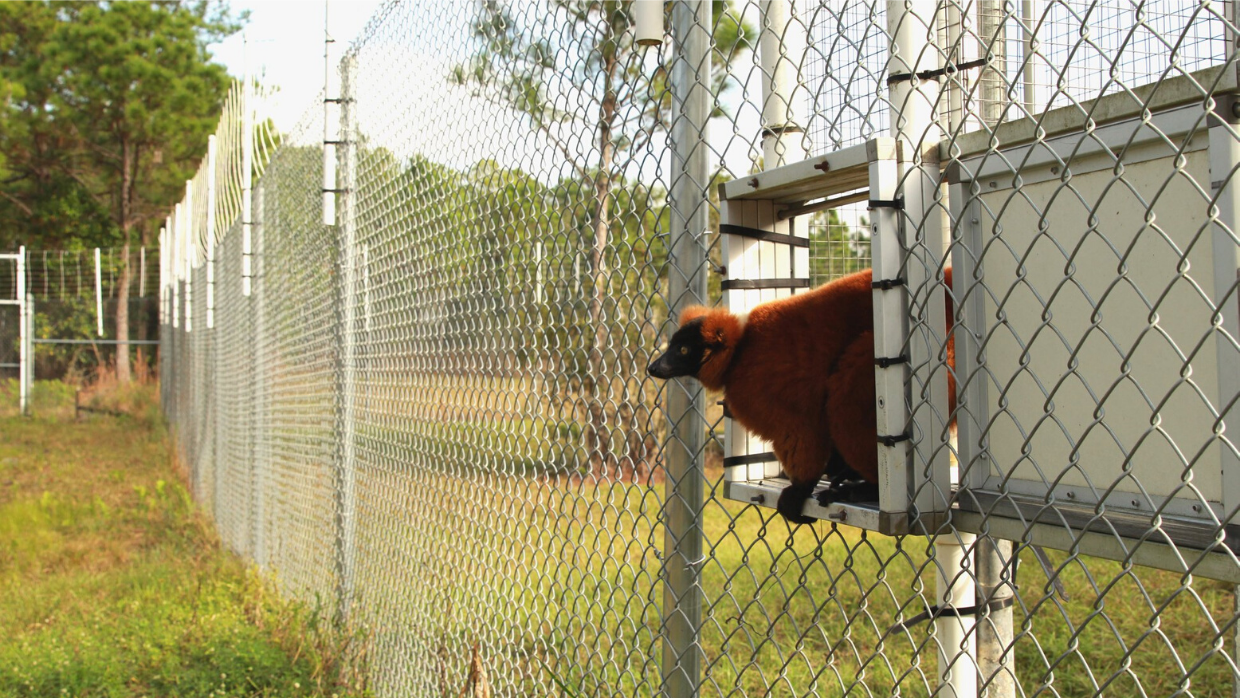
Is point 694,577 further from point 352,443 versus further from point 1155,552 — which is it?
point 352,443

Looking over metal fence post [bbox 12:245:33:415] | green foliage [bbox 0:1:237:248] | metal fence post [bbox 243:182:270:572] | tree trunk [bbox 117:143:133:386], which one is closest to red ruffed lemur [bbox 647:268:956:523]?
metal fence post [bbox 243:182:270:572]

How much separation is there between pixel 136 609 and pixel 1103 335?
629 cm

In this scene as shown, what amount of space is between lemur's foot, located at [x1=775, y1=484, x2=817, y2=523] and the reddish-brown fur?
0.02m

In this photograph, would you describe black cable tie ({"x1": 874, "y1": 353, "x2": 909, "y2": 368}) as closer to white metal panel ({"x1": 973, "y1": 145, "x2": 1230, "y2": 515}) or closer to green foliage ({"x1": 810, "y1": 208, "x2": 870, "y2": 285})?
white metal panel ({"x1": 973, "y1": 145, "x2": 1230, "y2": 515})

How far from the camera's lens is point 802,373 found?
2023 mm

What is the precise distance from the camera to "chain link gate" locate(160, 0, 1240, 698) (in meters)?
1.25

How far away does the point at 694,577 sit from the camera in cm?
210

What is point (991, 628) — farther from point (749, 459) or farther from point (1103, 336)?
point (1103, 336)

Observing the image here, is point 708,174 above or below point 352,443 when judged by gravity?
above

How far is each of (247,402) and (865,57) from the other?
6.66 m

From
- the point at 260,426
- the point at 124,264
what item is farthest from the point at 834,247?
the point at 124,264

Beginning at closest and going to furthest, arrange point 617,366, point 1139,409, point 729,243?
point 1139,409 < point 729,243 < point 617,366

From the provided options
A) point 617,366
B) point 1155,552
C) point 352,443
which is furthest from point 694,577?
point 352,443

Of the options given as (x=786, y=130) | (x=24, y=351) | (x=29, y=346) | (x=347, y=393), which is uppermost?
(x=786, y=130)
